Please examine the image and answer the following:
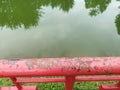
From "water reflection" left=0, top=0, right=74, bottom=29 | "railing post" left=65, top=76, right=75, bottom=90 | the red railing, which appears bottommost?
"railing post" left=65, top=76, right=75, bottom=90

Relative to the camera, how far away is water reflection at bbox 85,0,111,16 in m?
5.30

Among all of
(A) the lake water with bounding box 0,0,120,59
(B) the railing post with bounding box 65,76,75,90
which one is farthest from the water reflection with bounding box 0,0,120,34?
(B) the railing post with bounding box 65,76,75,90

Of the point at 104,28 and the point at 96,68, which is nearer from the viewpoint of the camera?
the point at 96,68

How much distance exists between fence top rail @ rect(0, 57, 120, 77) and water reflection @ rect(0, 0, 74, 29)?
3.92 metres

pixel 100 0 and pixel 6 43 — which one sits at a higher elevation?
pixel 100 0

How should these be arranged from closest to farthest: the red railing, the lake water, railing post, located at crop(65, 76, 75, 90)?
the red railing
railing post, located at crop(65, 76, 75, 90)
the lake water

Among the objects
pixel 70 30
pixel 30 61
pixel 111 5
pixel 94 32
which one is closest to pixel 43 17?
pixel 70 30

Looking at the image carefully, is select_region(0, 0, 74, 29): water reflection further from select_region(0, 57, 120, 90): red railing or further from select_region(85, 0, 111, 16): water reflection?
select_region(0, 57, 120, 90): red railing

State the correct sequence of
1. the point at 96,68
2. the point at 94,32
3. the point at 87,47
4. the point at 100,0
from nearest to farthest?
1. the point at 96,68
2. the point at 87,47
3. the point at 94,32
4. the point at 100,0

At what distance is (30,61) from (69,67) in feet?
0.53

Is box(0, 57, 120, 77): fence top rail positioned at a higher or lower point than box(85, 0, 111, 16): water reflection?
lower

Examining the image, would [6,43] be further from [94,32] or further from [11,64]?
[11,64]

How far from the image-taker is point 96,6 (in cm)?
555

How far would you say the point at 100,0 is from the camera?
572cm
